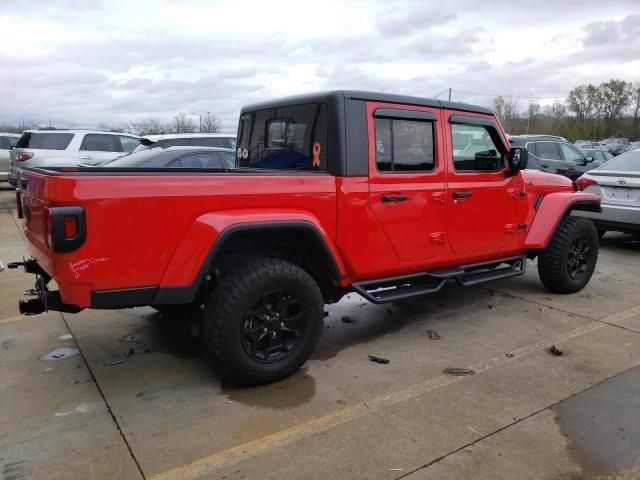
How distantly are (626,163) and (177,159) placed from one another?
267 inches

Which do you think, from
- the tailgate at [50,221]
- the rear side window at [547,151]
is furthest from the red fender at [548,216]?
the rear side window at [547,151]

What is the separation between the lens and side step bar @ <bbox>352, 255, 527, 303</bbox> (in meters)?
4.00

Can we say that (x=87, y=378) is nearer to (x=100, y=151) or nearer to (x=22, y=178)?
(x=22, y=178)

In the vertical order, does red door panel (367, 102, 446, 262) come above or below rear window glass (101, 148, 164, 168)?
A: below

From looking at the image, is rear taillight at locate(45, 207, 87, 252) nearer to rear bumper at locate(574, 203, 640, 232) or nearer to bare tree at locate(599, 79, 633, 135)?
rear bumper at locate(574, 203, 640, 232)

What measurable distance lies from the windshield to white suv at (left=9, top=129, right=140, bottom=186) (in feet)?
32.9

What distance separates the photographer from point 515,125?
2904 inches

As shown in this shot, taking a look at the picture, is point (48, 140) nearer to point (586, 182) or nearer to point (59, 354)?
point (59, 354)

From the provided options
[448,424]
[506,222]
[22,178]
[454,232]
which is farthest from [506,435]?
[22,178]

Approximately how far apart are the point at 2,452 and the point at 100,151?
10.7 meters

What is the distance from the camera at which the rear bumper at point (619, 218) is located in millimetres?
7477

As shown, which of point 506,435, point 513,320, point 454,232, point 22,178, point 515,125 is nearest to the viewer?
point 506,435

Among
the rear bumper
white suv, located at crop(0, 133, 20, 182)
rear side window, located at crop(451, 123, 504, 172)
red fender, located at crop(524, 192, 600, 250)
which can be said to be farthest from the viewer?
white suv, located at crop(0, 133, 20, 182)

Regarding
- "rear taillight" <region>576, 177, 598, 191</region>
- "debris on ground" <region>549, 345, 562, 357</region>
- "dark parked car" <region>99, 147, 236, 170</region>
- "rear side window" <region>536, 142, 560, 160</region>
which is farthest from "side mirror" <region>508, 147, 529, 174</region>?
"rear side window" <region>536, 142, 560, 160</region>
